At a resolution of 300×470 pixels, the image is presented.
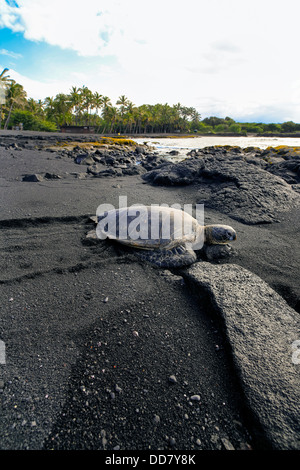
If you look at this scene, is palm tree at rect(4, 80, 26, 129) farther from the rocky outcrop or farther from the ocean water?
the rocky outcrop

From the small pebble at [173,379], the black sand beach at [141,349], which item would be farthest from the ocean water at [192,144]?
the small pebble at [173,379]

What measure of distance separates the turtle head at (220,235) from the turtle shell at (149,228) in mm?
291

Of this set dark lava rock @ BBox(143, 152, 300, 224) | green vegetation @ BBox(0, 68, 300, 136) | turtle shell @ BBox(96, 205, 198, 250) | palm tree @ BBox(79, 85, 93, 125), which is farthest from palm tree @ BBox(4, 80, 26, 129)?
turtle shell @ BBox(96, 205, 198, 250)

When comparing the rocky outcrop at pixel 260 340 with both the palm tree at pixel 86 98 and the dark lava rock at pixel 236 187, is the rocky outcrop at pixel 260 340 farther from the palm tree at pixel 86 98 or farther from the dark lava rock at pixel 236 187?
the palm tree at pixel 86 98

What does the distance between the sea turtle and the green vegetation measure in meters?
43.9

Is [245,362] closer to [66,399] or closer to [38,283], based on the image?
[66,399]

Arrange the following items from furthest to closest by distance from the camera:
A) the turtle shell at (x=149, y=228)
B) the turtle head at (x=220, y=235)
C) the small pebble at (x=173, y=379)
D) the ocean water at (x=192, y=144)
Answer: the ocean water at (x=192, y=144), the turtle head at (x=220, y=235), the turtle shell at (x=149, y=228), the small pebble at (x=173, y=379)

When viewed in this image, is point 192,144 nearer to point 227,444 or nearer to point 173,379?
point 173,379

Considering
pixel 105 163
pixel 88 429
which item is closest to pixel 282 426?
pixel 88 429

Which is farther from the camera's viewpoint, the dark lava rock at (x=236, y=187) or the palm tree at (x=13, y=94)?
the palm tree at (x=13, y=94)

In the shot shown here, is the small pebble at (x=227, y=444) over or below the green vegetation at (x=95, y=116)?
below

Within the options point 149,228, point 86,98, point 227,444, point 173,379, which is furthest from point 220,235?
point 86,98

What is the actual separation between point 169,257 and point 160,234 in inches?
16.9

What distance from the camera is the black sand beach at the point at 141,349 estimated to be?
154cm
